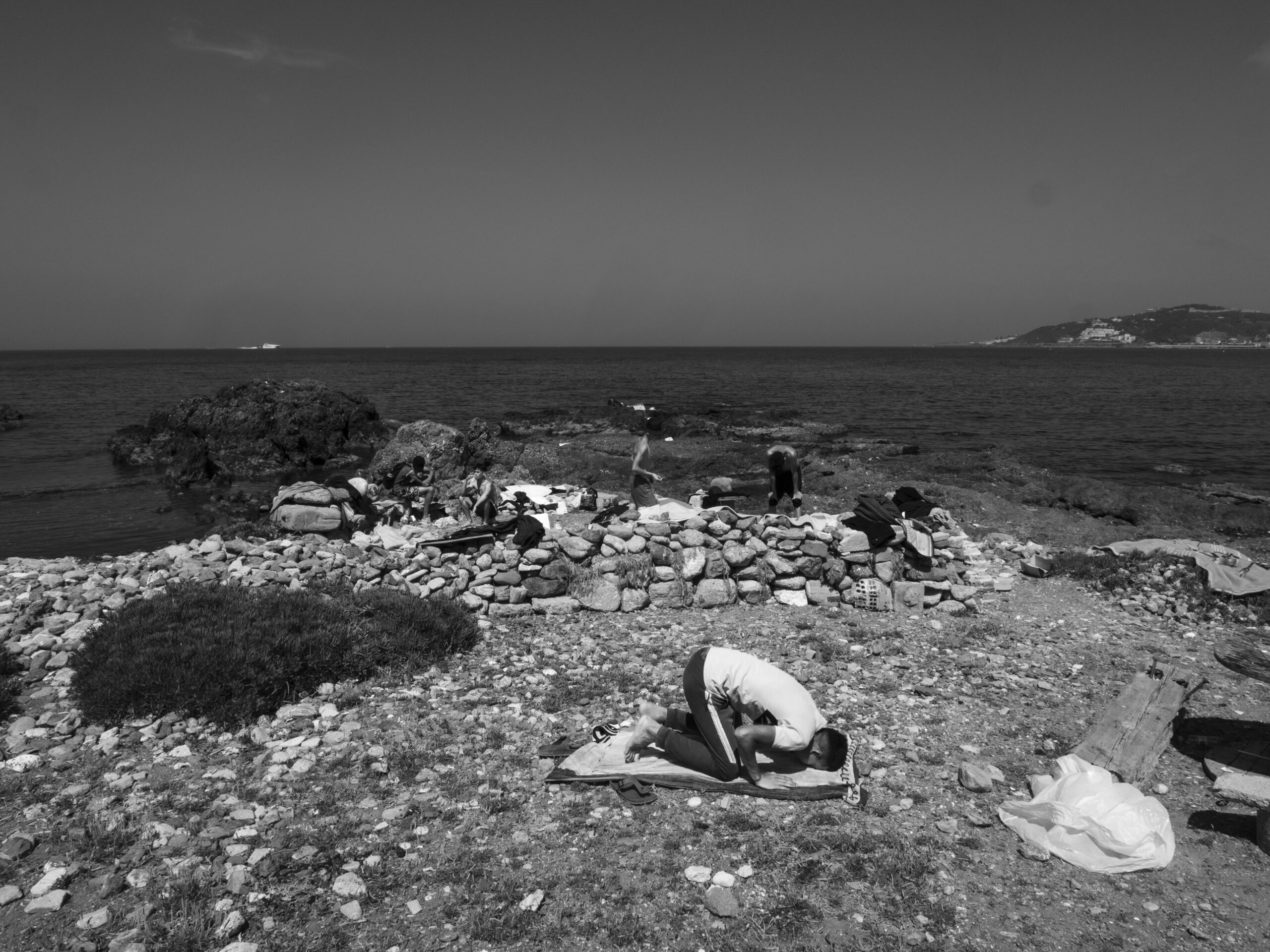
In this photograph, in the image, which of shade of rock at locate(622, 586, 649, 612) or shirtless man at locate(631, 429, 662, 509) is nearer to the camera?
shade of rock at locate(622, 586, 649, 612)

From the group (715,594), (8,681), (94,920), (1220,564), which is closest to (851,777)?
(715,594)

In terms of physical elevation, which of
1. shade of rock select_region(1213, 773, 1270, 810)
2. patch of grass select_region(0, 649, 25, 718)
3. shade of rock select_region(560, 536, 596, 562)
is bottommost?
patch of grass select_region(0, 649, 25, 718)

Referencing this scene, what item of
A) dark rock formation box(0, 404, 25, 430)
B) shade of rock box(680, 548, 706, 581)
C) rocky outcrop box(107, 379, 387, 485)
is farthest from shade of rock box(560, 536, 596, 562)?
dark rock formation box(0, 404, 25, 430)

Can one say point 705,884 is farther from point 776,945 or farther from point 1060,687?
point 1060,687

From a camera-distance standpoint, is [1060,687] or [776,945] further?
[1060,687]

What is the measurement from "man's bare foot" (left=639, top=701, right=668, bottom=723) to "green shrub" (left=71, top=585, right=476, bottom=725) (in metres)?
2.81

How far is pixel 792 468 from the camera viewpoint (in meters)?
15.7

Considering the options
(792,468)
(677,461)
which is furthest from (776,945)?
(677,461)

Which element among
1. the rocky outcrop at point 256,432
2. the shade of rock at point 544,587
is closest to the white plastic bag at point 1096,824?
the shade of rock at point 544,587

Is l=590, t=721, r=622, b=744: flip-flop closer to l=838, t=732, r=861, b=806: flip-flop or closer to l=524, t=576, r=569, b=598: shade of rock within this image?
l=838, t=732, r=861, b=806: flip-flop

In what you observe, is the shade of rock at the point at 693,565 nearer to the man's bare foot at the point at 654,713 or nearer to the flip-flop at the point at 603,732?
the flip-flop at the point at 603,732

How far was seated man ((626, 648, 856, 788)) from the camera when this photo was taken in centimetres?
578

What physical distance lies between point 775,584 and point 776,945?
21.2 feet

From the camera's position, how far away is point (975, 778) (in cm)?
580
